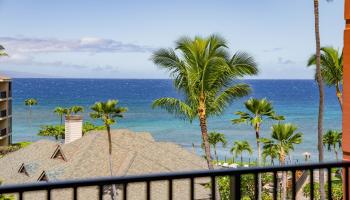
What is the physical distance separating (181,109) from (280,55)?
496 ft

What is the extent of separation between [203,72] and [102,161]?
694cm

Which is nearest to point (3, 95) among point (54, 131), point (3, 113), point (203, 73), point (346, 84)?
point (3, 113)

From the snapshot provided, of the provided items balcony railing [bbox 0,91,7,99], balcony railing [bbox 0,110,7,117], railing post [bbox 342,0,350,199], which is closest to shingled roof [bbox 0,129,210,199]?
railing post [bbox 342,0,350,199]

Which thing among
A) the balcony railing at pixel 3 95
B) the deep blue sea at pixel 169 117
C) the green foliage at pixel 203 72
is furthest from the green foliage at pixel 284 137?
the deep blue sea at pixel 169 117

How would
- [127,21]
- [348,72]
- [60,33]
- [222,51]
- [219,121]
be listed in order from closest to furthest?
[348,72]
[222,51]
[219,121]
[127,21]
[60,33]

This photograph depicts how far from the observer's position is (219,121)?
393 ft

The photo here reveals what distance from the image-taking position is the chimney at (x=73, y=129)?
36.2 m

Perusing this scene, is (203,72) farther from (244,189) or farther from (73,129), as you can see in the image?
(73,129)

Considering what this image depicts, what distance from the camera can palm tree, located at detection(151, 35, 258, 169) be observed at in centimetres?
2794

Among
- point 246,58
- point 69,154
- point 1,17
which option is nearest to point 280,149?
point 246,58

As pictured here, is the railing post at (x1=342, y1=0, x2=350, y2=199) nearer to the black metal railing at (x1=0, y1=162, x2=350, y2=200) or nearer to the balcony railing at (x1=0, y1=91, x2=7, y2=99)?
the black metal railing at (x1=0, y1=162, x2=350, y2=200)

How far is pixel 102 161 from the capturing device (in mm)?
27234

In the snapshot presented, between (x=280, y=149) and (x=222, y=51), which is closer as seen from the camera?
(x=222, y=51)

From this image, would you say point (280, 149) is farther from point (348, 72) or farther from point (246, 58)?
point (348, 72)
